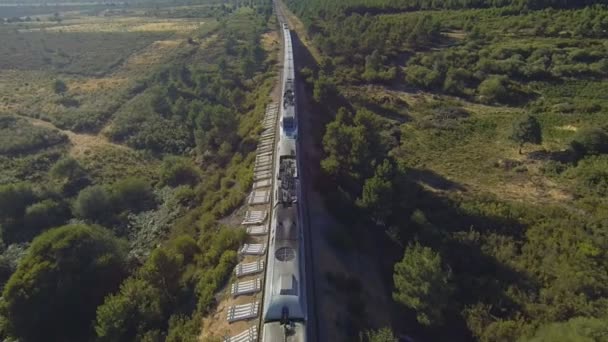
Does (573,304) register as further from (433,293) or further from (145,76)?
(145,76)

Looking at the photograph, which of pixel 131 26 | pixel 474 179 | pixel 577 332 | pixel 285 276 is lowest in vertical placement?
pixel 474 179


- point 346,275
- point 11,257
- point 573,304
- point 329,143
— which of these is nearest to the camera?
point 573,304

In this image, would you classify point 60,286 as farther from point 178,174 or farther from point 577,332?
point 577,332

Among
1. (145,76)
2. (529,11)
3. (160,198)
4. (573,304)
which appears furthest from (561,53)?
(145,76)

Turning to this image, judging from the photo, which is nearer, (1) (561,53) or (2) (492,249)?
(2) (492,249)

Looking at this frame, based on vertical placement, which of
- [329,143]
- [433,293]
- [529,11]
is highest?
[529,11]

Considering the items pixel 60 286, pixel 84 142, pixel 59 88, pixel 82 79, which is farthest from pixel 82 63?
pixel 60 286
